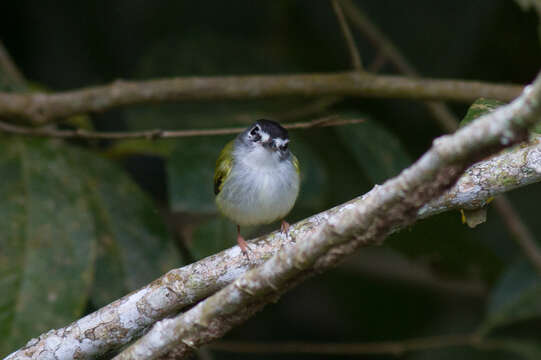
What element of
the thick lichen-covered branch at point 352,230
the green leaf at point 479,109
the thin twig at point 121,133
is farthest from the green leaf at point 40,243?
the green leaf at point 479,109

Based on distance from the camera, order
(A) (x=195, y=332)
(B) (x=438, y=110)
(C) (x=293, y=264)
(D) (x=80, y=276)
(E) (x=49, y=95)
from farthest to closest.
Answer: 1. (B) (x=438, y=110)
2. (E) (x=49, y=95)
3. (D) (x=80, y=276)
4. (A) (x=195, y=332)
5. (C) (x=293, y=264)

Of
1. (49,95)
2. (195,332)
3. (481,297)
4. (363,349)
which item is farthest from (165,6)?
(195,332)

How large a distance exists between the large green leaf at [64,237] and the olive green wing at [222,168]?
1.57 ft

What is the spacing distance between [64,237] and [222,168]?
2.95 ft

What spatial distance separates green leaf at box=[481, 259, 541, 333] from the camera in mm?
4070

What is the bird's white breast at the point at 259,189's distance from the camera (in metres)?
3.24

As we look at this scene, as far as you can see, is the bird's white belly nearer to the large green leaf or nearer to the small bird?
the small bird

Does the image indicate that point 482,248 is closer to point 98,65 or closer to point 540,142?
point 540,142

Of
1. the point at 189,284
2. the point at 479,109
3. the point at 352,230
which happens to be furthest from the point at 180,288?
the point at 479,109

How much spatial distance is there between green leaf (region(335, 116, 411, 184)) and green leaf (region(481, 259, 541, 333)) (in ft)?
3.43

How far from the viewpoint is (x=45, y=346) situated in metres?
2.21

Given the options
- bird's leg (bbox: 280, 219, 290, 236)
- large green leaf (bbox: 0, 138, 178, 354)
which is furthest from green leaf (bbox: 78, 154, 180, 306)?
bird's leg (bbox: 280, 219, 290, 236)

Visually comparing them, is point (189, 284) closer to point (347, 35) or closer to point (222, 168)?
point (222, 168)

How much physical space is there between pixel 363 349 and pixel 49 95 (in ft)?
8.17
